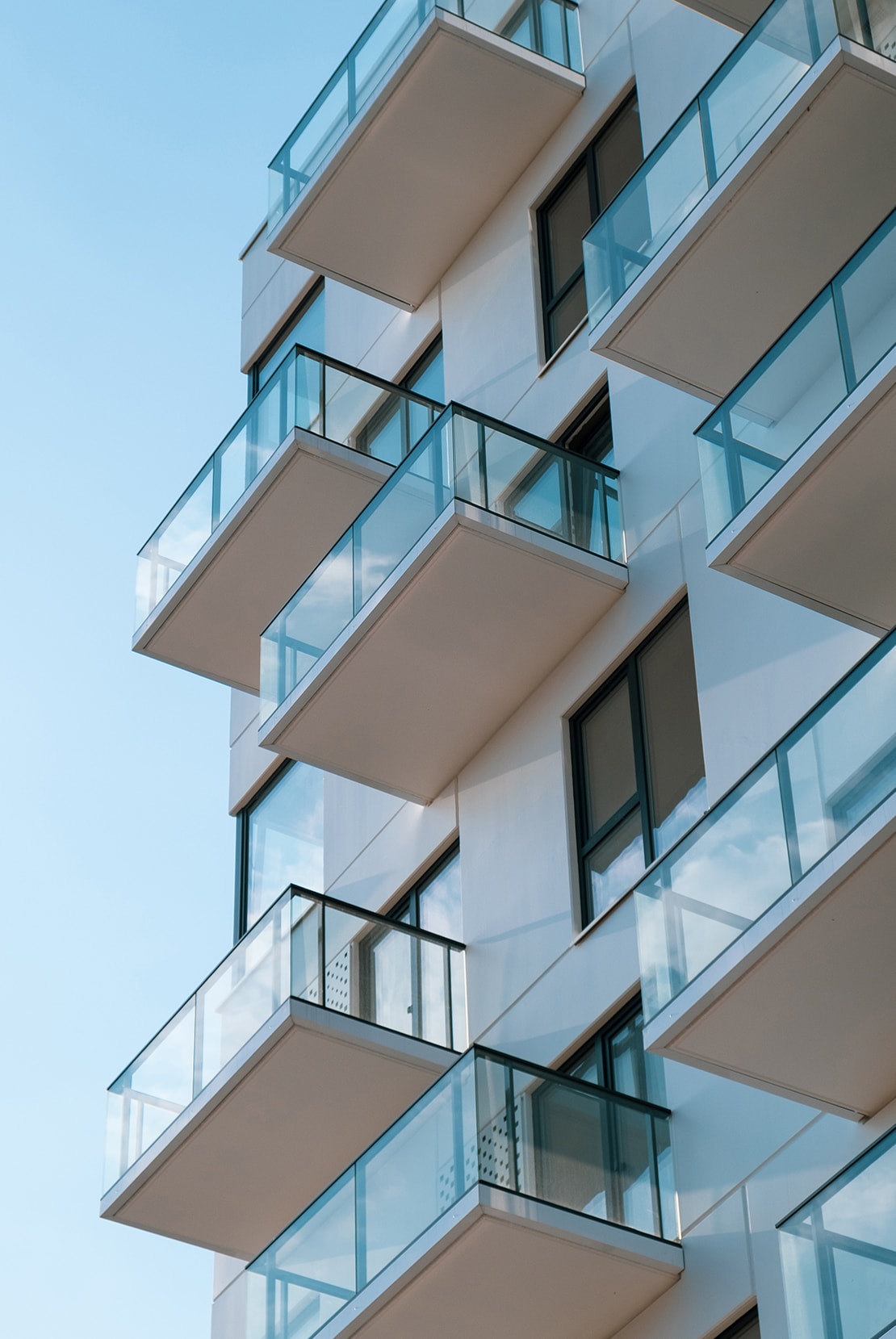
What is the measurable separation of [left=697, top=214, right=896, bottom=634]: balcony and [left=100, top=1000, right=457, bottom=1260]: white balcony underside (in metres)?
4.57

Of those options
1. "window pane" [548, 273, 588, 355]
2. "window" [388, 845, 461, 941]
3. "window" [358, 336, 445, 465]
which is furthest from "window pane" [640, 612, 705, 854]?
"window" [358, 336, 445, 465]

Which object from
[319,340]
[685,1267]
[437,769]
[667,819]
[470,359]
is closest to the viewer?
[685,1267]

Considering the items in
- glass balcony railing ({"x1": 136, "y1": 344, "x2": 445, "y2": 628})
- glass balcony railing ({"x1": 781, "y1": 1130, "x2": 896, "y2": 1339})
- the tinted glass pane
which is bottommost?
glass balcony railing ({"x1": 781, "y1": 1130, "x2": 896, "y2": 1339})

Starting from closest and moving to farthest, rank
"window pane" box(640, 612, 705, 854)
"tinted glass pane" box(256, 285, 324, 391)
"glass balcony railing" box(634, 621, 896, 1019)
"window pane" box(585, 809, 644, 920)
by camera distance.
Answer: "glass balcony railing" box(634, 621, 896, 1019) < "window pane" box(640, 612, 705, 854) < "window pane" box(585, 809, 644, 920) < "tinted glass pane" box(256, 285, 324, 391)

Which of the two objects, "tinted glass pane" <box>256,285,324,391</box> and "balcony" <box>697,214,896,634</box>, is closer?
"balcony" <box>697,214,896,634</box>

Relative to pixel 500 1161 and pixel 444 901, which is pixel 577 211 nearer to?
pixel 444 901

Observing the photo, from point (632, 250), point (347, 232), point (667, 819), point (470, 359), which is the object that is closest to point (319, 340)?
point (347, 232)

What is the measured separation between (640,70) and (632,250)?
10.0 ft

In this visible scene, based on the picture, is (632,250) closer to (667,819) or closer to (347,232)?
(667,819)

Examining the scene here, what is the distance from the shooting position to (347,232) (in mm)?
19641

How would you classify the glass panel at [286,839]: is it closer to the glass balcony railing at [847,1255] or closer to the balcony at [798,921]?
the balcony at [798,921]

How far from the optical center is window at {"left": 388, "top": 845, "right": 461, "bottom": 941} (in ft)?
54.3

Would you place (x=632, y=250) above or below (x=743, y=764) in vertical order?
above

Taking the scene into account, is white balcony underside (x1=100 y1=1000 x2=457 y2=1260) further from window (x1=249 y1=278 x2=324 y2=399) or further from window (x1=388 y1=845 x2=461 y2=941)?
window (x1=249 y1=278 x2=324 y2=399)
